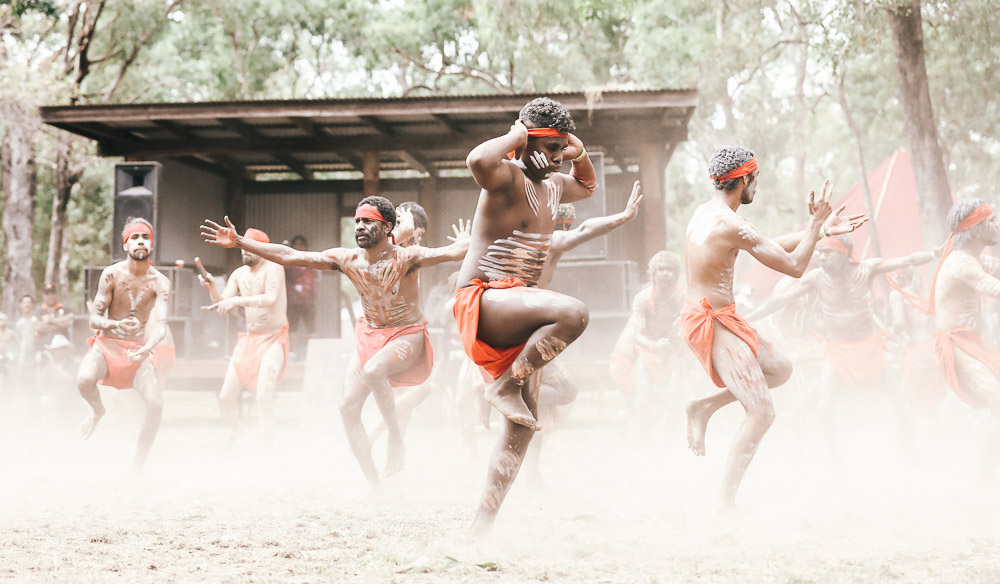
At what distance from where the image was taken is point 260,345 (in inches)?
339

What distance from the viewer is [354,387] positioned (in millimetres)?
5949

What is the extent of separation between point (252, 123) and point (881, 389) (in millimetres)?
9975

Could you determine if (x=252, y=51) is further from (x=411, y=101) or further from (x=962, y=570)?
(x=962, y=570)

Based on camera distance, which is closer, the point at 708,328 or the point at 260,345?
the point at 708,328

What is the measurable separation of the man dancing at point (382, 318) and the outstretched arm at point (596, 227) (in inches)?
25.6

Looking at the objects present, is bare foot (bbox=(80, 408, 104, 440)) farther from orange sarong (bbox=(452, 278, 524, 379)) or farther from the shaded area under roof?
the shaded area under roof

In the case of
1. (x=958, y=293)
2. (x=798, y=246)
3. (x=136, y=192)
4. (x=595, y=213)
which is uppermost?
(x=136, y=192)

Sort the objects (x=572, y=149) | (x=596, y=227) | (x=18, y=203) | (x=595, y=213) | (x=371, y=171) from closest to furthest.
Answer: (x=572, y=149) < (x=596, y=227) < (x=595, y=213) < (x=371, y=171) < (x=18, y=203)

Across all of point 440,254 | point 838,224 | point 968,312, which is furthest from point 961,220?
point 440,254

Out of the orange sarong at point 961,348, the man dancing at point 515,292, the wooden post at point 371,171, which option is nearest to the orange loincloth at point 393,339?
the man dancing at point 515,292

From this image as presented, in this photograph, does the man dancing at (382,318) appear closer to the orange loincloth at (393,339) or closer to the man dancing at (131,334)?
the orange loincloth at (393,339)

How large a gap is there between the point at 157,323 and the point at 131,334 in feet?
0.88

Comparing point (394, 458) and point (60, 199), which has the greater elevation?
point (60, 199)

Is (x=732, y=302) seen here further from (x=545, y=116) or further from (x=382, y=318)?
(x=382, y=318)
